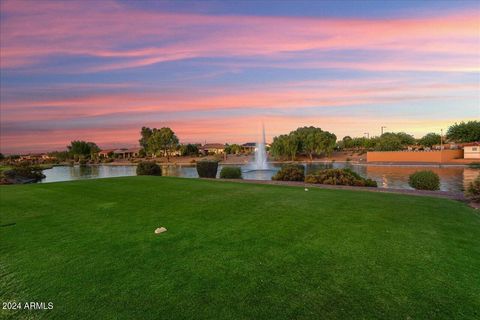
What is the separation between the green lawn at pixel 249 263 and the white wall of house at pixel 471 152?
53.9m

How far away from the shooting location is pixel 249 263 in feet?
13.9

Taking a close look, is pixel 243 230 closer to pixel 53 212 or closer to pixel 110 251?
pixel 110 251

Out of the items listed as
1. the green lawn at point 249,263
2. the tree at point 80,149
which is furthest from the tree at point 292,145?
the tree at point 80,149

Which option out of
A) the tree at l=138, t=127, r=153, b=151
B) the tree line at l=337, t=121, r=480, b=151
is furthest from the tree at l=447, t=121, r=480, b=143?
the tree at l=138, t=127, r=153, b=151

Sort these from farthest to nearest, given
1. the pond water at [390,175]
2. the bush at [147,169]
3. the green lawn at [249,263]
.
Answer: the bush at [147,169], the pond water at [390,175], the green lawn at [249,263]

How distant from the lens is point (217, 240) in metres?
5.30

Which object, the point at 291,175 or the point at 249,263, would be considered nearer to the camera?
the point at 249,263

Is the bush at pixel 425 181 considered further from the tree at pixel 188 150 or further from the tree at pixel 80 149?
the tree at pixel 80 149

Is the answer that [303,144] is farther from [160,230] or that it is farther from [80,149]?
[80,149]

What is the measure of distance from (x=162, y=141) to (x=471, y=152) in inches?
3295

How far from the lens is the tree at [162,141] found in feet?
319

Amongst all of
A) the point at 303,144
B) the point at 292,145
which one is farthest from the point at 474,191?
the point at 303,144

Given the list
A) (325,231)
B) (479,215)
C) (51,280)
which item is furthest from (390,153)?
(51,280)

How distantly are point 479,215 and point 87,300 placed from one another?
367 inches
